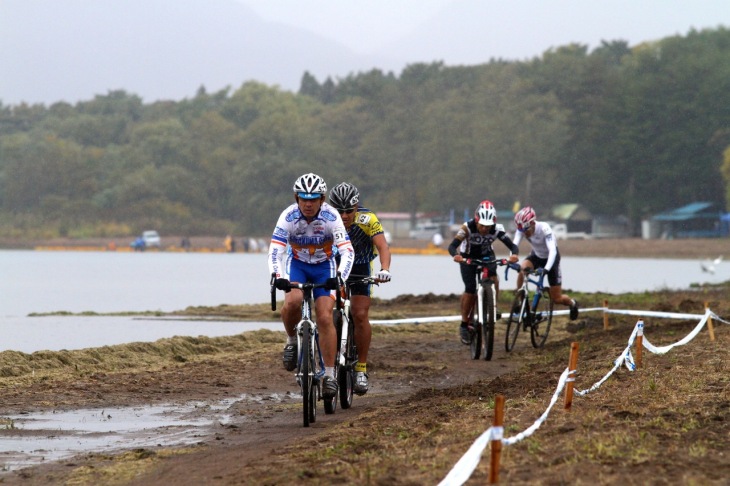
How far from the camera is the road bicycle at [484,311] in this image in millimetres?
16047

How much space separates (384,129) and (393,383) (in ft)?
373

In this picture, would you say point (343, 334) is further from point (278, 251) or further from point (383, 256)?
point (278, 251)

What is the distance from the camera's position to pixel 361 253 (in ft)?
39.8

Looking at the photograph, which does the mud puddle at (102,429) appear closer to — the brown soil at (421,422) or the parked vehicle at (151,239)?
the brown soil at (421,422)

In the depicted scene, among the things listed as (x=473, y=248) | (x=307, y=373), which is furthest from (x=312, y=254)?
(x=473, y=248)

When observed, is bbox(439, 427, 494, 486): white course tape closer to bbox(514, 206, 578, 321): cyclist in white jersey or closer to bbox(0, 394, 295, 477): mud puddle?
bbox(0, 394, 295, 477): mud puddle

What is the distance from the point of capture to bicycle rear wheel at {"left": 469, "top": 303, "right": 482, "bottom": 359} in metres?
16.3

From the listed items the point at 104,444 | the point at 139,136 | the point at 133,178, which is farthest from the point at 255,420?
the point at 139,136

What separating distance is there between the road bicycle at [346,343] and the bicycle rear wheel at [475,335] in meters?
4.56

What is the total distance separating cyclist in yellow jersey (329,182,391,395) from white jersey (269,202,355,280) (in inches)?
32.3

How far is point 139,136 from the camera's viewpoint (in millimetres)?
154500

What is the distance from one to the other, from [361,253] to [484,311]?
433 cm

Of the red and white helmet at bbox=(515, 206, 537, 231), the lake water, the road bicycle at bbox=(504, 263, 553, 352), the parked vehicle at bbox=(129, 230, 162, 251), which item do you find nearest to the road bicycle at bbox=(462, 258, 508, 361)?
the road bicycle at bbox=(504, 263, 553, 352)

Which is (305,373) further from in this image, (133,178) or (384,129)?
(133,178)
